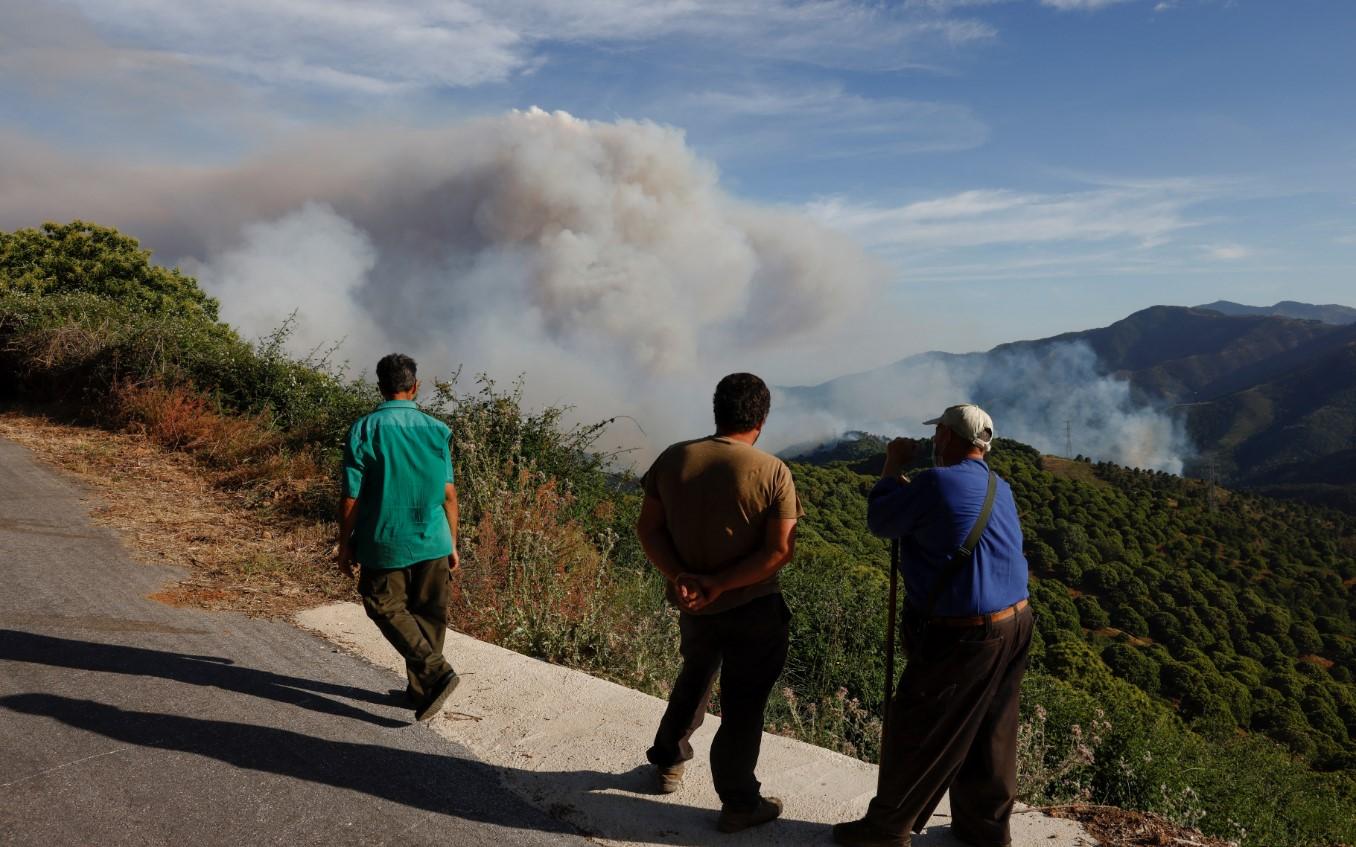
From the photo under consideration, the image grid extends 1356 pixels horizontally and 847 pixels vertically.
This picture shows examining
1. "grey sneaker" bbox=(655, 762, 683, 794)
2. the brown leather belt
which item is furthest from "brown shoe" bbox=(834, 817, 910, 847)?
the brown leather belt

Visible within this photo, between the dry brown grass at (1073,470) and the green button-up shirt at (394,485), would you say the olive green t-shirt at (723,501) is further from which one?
the dry brown grass at (1073,470)

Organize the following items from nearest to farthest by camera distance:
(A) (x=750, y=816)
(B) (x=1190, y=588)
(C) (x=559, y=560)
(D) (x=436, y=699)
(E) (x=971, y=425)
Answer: (E) (x=971, y=425), (A) (x=750, y=816), (D) (x=436, y=699), (C) (x=559, y=560), (B) (x=1190, y=588)

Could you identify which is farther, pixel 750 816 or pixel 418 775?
pixel 418 775

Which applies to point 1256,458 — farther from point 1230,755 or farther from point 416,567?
point 416,567

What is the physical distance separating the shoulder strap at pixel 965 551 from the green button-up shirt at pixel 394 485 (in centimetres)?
218

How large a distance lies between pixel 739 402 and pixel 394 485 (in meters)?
1.69

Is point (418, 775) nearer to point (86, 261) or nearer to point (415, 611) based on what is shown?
point (415, 611)

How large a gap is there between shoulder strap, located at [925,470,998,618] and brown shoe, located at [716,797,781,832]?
0.98 m

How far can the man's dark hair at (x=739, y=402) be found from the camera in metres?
3.00

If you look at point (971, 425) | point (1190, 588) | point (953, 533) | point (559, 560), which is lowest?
point (1190, 588)

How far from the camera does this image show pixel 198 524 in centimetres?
712

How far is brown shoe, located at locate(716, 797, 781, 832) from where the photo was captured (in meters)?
3.05

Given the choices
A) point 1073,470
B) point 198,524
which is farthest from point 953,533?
point 1073,470

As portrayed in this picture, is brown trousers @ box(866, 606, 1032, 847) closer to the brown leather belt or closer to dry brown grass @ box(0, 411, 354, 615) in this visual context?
the brown leather belt
